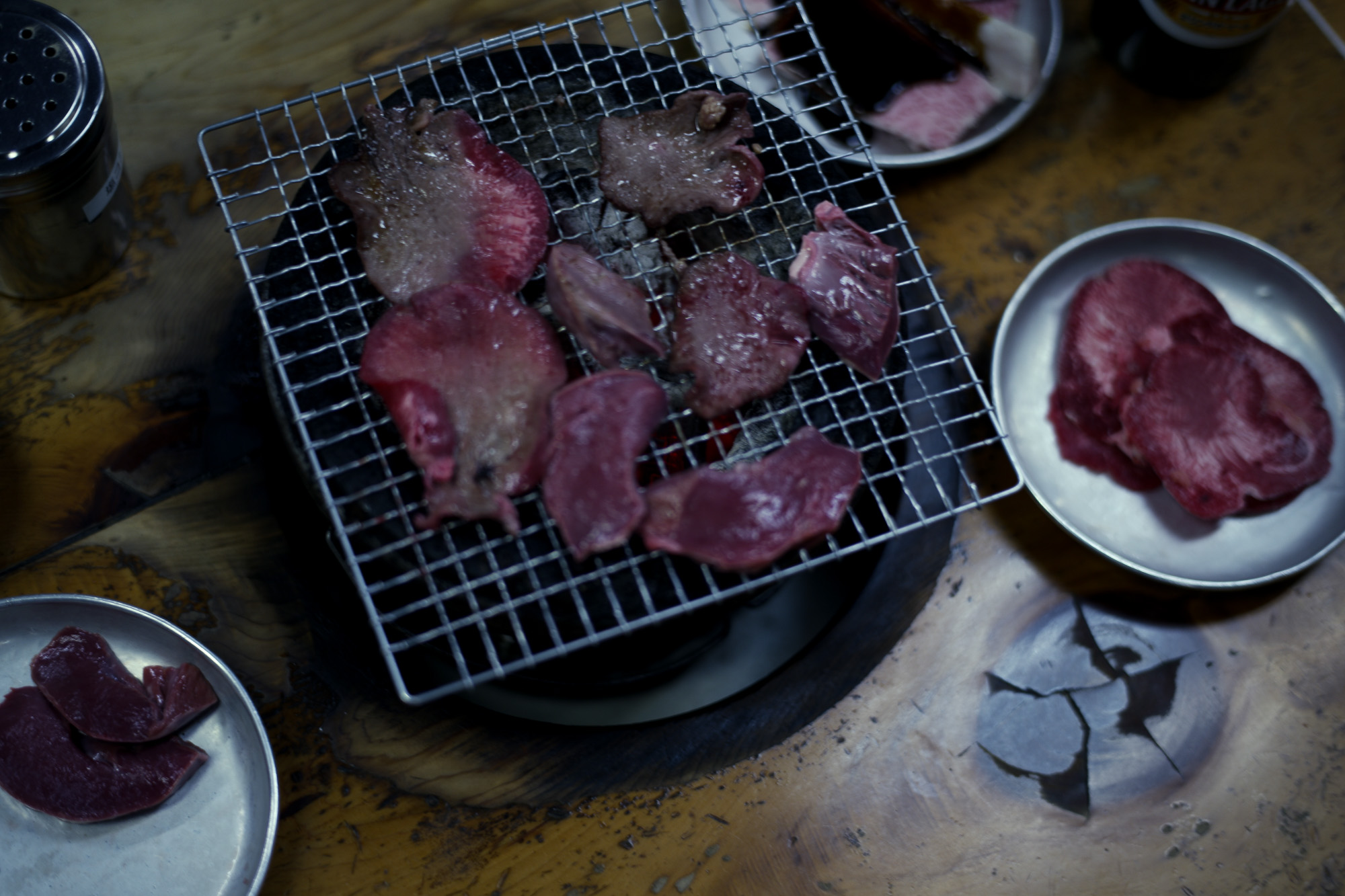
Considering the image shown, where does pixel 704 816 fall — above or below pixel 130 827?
below

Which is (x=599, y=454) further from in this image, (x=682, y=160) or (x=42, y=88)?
(x=42, y=88)

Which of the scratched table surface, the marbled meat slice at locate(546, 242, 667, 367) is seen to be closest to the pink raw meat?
the scratched table surface

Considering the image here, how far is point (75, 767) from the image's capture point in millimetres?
2115

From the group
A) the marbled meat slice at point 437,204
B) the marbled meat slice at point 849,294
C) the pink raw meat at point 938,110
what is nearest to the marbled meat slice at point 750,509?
the marbled meat slice at point 849,294

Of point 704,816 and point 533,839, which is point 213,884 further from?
point 704,816

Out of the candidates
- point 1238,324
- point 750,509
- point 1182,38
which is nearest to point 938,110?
point 1182,38

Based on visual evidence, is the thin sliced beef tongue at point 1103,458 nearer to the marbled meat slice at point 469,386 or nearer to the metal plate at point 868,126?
the metal plate at point 868,126

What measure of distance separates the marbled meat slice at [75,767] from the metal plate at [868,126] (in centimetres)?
215

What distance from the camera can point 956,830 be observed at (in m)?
2.38

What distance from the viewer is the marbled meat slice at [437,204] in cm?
194

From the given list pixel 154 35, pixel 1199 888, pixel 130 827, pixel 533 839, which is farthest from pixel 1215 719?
pixel 154 35

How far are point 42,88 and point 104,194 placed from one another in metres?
0.30

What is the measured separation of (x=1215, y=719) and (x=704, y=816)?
129 centimetres

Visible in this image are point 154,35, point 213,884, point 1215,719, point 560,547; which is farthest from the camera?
point 154,35
